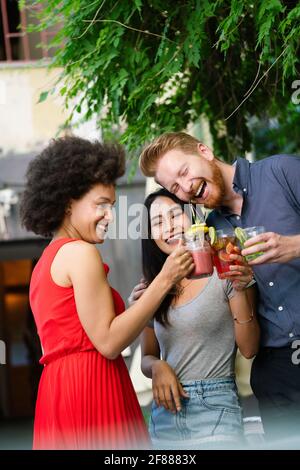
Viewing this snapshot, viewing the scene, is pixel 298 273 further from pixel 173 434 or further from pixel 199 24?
pixel 199 24

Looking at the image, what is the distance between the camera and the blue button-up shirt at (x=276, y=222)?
220cm

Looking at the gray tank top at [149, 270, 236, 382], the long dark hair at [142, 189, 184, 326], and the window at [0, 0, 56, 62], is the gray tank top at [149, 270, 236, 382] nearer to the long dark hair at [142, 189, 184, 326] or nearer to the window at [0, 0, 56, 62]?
the long dark hair at [142, 189, 184, 326]

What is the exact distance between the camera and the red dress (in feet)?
6.30

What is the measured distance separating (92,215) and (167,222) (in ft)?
1.06

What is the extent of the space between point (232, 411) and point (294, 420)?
0.24m

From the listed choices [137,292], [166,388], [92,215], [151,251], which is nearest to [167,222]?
[151,251]

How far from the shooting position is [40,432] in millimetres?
2012

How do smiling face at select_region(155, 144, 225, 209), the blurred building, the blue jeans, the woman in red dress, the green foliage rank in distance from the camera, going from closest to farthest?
1. the woman in red dress
2. the blue jeans
3. smiling face at select_region(155, 144, 225, 209)
4. the green foliage
5. the blurred building

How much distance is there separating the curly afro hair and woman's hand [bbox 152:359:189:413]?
1.57 ft

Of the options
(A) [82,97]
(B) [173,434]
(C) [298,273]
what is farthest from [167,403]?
(A) [82,97]

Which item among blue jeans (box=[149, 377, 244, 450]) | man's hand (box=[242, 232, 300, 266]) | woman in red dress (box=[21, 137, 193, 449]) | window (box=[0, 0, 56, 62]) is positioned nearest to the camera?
woman in red dress (box=[21, 137, 193, 449])

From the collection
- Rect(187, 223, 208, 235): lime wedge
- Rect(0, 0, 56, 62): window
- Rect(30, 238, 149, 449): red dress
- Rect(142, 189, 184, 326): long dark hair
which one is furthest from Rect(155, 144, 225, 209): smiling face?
Rect(0, 0, 56, 62): window

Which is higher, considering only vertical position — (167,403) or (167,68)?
(167,68)

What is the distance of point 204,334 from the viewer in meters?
2.16
